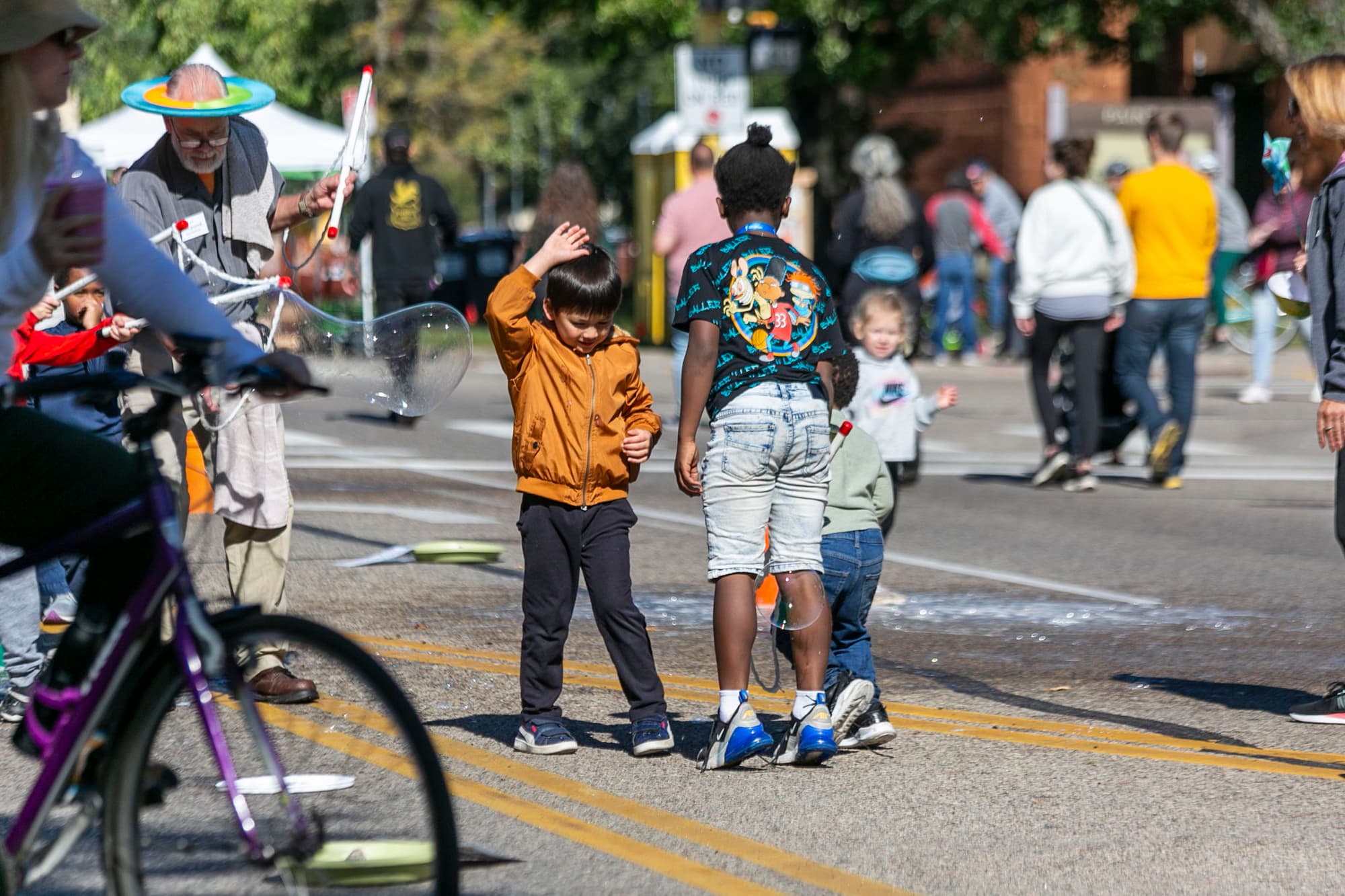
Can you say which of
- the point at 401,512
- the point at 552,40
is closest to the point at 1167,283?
the point at 401,512

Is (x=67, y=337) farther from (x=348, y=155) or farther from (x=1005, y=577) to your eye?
(x=1005, y=577)

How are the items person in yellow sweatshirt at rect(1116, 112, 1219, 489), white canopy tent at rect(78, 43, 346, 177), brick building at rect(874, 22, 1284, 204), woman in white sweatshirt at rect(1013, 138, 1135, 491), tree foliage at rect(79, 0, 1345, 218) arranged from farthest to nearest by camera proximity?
brick building at rect(874, 22, 1284, 204) → tree foliage at rect(79, 0, 1345, 218) → white canopy tent at rect(78, 43, 346, 177) → person in yellow sweatshirt at rect(1116, 112, 1219, 489) → woman in white sweatshirt at rect(1013, 138, 1135, 491)

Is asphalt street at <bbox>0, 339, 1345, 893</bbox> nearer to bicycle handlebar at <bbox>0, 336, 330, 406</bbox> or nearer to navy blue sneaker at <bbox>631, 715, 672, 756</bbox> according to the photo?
navy blue sneaker at <bbox>631, 715, 672, 756</bbox>

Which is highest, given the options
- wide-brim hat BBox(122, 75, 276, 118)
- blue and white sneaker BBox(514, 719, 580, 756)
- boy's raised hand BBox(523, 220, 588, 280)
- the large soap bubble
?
wide-brim hat BBox(122, 75, 276, 118)

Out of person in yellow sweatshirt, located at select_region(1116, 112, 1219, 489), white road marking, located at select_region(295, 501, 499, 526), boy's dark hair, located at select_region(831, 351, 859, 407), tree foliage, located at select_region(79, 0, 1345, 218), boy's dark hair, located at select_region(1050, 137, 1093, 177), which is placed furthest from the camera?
tree foliage, located at select_region(79, 0, 1345, 218)

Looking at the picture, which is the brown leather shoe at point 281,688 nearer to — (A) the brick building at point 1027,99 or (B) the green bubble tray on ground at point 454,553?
(B) the green bubble tray on ground at point 454,553

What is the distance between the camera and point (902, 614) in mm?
7855

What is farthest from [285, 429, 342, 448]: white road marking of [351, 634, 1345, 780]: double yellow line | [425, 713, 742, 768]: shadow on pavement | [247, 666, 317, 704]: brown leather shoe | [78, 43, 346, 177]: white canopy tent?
[247, 666, 317, 704]: brown leather shoe

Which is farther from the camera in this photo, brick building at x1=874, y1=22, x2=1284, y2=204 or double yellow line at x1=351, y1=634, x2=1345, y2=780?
brick building at x1=874, y1=22, x2=1284, y2=204

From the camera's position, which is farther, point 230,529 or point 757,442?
point 230,529

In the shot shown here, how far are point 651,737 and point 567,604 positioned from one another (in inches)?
16.9

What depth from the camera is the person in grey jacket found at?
570 cm

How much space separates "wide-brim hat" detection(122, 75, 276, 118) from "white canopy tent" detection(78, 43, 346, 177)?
1393 cm

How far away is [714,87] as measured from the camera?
18938 mm
